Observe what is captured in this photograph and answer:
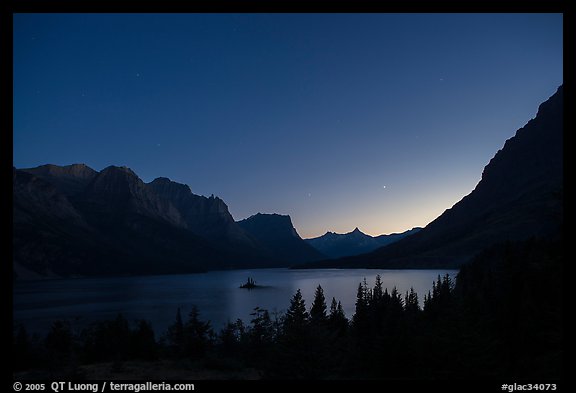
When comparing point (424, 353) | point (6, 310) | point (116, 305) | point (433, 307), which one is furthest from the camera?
point (116, 305)

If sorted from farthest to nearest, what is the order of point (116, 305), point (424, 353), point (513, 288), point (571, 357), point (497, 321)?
point (116, 305) → point (513, 288) → point (497, 321) → point (424, 353) → point (571, 357)

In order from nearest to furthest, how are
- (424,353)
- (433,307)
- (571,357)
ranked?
(571,357), (424,353), (433,307)

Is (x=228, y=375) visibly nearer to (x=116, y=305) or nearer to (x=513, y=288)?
(x=513, y=288)

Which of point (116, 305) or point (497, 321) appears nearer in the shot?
point (497, 321)

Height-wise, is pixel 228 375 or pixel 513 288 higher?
pixel 513 288

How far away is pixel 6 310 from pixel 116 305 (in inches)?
7138

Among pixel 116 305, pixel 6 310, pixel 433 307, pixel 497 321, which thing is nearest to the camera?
pixel 6 310

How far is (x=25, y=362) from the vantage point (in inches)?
1788

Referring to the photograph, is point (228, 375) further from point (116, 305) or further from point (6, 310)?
point (116, 305)

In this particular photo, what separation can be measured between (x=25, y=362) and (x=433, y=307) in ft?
192

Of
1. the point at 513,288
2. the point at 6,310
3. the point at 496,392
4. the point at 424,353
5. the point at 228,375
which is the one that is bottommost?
the point at 228,375

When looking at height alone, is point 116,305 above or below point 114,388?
below
